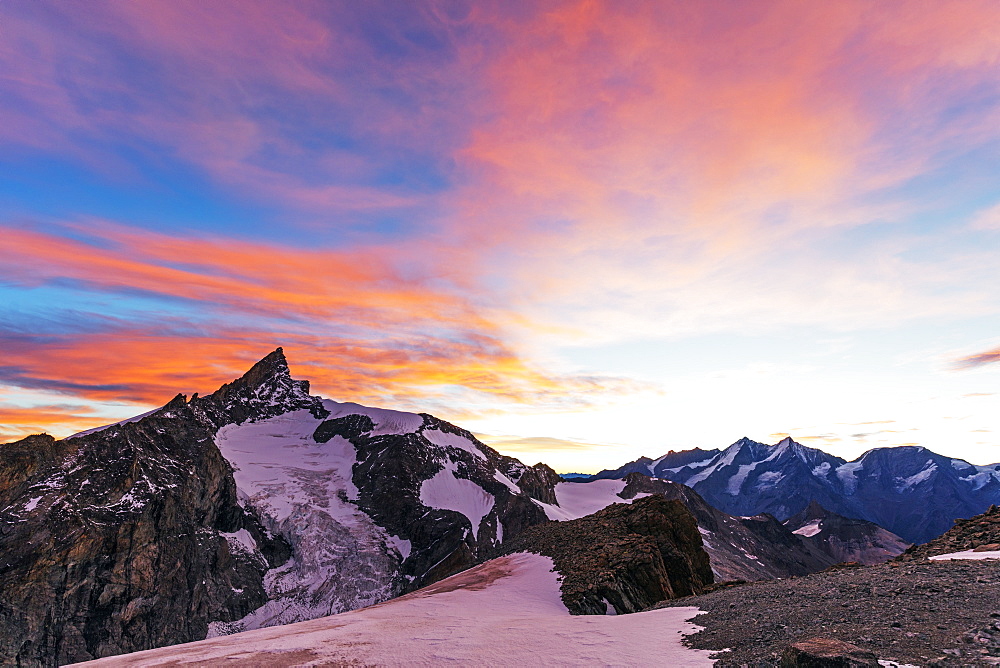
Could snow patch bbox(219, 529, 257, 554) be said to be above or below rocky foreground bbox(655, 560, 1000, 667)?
below

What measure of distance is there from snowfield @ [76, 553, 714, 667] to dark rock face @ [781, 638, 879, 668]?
116 inches

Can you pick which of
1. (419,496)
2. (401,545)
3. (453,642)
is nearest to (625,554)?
(453,642)

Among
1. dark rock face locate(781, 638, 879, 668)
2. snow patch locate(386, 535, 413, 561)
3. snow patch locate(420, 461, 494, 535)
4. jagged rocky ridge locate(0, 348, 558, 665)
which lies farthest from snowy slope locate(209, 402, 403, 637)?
dark rock face locate(781, 638, 879, 668)

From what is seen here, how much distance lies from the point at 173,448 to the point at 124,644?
4315 cm

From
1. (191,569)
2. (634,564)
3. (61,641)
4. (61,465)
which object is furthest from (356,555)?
(634,564)

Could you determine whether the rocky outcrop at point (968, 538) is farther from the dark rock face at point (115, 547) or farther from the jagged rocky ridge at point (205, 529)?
the dark rock face at point (115, 547)

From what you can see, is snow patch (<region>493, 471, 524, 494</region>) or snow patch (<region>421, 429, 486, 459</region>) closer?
snow patch (<region>493, 471, 524, 494</region>)

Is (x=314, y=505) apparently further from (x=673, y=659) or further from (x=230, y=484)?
(x=673, y=659)

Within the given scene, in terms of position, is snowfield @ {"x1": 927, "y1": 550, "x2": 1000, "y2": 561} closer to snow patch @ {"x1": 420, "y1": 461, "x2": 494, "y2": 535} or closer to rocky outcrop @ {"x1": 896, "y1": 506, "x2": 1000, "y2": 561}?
rocky outcrop @ {"x1": 896, "y1": 506, "x2": 1000, "y2": 561}

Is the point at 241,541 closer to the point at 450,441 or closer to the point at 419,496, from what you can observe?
the point at 419,496

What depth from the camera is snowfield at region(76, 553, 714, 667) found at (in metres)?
15.5

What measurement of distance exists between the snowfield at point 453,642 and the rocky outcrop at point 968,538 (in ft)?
44.9

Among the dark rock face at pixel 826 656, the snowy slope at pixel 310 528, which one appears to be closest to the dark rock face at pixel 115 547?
the snowy slope at pixel 310 528

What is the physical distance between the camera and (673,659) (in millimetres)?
14570
